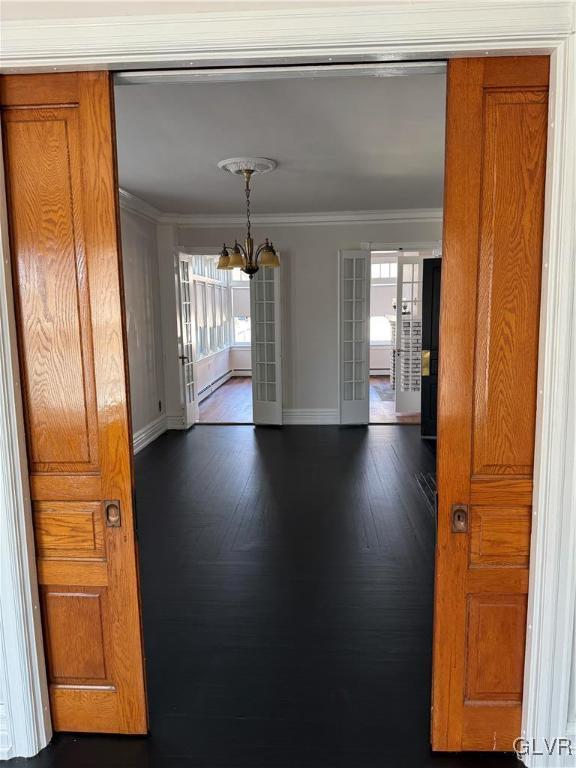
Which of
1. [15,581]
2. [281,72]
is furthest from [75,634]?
[281,72]

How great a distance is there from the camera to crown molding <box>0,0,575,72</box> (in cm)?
155

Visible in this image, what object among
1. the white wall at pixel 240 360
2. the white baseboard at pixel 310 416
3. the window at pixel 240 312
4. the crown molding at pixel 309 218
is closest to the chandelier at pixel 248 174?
the crown molding at pixel 309 218

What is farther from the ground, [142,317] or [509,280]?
[509,280]

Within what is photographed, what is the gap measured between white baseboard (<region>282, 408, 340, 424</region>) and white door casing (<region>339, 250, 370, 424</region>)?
133mm

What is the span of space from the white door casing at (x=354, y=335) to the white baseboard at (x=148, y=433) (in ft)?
8.11

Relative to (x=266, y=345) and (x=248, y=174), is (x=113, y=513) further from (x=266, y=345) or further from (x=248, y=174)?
(x=266, y=345)

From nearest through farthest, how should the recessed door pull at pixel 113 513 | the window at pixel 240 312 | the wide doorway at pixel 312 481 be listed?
the wide doorway at pixel 312 481
the recessed door pull at pixel 113 513
the window at pixel 240 312

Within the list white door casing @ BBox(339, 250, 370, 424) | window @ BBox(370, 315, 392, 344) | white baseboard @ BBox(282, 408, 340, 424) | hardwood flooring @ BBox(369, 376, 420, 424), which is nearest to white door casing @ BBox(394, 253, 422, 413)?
hardwood flooring @ BBox(369, 376, 420, 424)

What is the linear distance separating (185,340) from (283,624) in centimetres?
490

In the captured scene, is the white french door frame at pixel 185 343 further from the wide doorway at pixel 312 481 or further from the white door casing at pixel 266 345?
Answer: the white door casing at pixel 266 345

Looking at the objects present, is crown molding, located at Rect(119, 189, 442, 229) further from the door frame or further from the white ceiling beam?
the door frame

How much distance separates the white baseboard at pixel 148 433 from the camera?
19.9 ft

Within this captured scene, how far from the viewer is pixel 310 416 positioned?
725 centimetres

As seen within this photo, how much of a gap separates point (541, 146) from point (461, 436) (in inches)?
39.6
